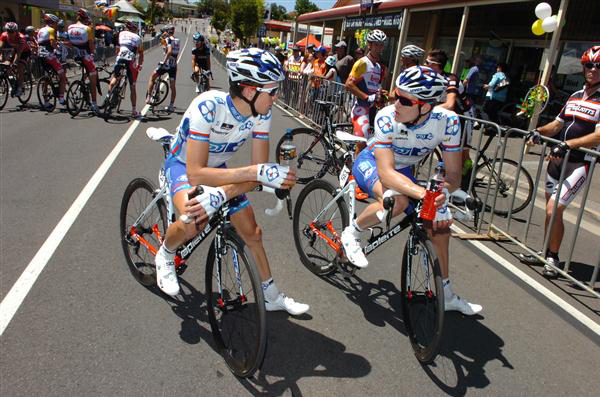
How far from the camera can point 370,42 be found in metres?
7.24

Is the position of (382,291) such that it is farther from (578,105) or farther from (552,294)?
(578,105)

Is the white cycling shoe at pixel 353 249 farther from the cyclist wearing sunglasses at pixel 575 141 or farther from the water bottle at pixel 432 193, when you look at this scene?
the cyclist wearing sunglasses at pixel 575 141

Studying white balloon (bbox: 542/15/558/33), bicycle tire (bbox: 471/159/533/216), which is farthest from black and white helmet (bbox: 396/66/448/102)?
A: white balloon (bbox: 542/15/558/33)

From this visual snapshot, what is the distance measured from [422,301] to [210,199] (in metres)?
1.69

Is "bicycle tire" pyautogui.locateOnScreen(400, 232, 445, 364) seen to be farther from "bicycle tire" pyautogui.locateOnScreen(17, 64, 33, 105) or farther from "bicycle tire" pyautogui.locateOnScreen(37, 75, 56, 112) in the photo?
"bicycle tire" pyautogui.locateOnScreen(17, 64, 33, 105)

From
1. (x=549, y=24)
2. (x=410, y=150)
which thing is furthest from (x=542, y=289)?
(x=549, y=24)

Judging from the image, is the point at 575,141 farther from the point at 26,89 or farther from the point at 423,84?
the point at 26,89

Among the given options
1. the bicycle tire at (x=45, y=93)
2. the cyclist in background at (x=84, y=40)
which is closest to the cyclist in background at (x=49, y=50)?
the bicycle tire at (x=45, y=93)

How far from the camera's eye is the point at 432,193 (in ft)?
10.0

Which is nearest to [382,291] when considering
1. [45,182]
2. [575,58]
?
[45,182]

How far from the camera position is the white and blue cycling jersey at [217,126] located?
298 centimetres

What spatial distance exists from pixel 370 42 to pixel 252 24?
238 ft

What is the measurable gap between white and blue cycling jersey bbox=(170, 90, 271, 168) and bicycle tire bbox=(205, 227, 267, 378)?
0.64 m

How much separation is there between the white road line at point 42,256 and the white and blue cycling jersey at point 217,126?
5.53 feet
